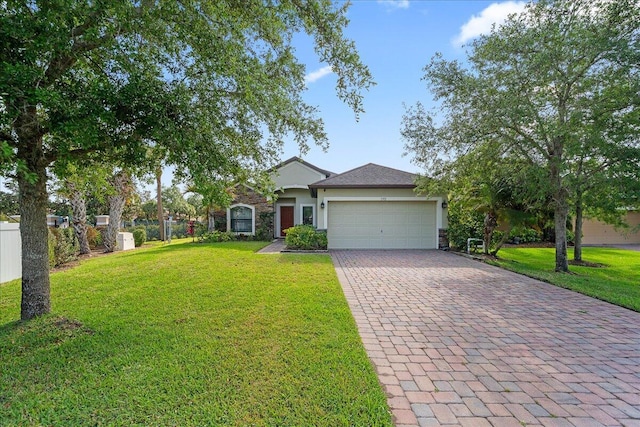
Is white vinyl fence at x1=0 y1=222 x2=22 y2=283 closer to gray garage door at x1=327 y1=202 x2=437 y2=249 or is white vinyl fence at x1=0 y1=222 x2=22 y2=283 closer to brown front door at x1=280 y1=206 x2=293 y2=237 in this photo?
gray garage door at x1=327 y1=202 x2=437 y2=249

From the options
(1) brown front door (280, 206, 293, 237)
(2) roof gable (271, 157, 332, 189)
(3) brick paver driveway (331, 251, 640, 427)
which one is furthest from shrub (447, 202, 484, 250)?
(1) brown front door (280, 206, 293, 237)

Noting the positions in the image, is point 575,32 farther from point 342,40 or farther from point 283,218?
point 283,218

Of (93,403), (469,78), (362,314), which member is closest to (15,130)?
(93,403)

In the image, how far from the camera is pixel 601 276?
9875mm

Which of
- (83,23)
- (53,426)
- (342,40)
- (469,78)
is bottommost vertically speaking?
(53,426)

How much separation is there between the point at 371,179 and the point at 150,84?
12471 mm

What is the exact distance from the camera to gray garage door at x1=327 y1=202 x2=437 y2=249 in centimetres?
1519

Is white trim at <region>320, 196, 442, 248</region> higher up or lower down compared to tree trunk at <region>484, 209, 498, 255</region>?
higher up

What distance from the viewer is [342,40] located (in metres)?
5.25

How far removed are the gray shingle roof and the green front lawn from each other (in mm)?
5796

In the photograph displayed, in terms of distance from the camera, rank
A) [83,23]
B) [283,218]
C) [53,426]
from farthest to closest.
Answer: [283,218]
[83,23]
[53,426]

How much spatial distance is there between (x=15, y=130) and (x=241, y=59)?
3.19m

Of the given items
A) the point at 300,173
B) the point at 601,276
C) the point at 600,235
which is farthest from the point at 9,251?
the point at 600,235

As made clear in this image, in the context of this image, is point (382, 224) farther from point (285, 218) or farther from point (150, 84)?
point (150, 84)
